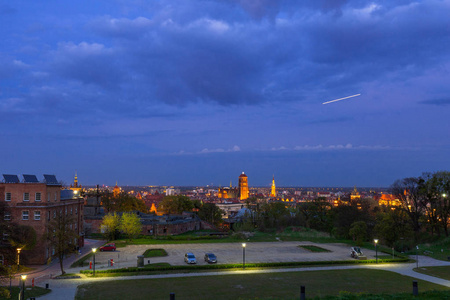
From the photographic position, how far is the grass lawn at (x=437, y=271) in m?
33.4

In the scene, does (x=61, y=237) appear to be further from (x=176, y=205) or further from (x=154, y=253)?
(x=176, y=205)

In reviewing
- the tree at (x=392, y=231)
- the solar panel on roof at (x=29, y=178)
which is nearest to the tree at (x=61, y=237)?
the solar panel on roof at (x=29, y=178)

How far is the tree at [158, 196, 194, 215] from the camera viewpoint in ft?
318

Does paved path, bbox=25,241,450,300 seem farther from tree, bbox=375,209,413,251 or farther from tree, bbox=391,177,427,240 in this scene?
tree, bbox=391,177,427,240

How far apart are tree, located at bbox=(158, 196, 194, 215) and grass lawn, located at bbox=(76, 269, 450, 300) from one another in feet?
214

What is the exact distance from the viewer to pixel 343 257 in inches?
1743

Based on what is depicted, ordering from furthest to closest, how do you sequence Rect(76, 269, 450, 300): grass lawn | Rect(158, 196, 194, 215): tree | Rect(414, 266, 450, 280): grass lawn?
Rect(158, 196, 194, 215): tree
Rect(414, 266, 450, 280): grass lawn
Rect(76, 269, 450, 300): grass lawn

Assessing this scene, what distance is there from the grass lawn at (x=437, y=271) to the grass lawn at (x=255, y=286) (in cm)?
348

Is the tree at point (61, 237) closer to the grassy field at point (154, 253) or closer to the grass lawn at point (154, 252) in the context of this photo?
the grassy field at point (154, 253)

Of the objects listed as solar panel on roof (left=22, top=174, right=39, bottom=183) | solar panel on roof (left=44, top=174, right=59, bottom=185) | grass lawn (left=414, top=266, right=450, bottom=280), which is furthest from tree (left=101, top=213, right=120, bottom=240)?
grass lawn (left=414, top=266, right=450, bottom=280)

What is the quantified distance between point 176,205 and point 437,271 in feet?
232

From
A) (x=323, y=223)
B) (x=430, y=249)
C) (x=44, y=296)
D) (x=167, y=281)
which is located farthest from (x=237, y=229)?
(x=44, y=296)

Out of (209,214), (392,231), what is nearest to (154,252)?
(392,231)

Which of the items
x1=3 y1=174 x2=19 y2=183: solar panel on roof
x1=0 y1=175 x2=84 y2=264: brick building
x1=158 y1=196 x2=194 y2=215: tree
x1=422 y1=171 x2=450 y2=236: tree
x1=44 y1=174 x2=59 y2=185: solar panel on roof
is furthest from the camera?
x1=158 y1=196 x2=194 y2=215: tree
